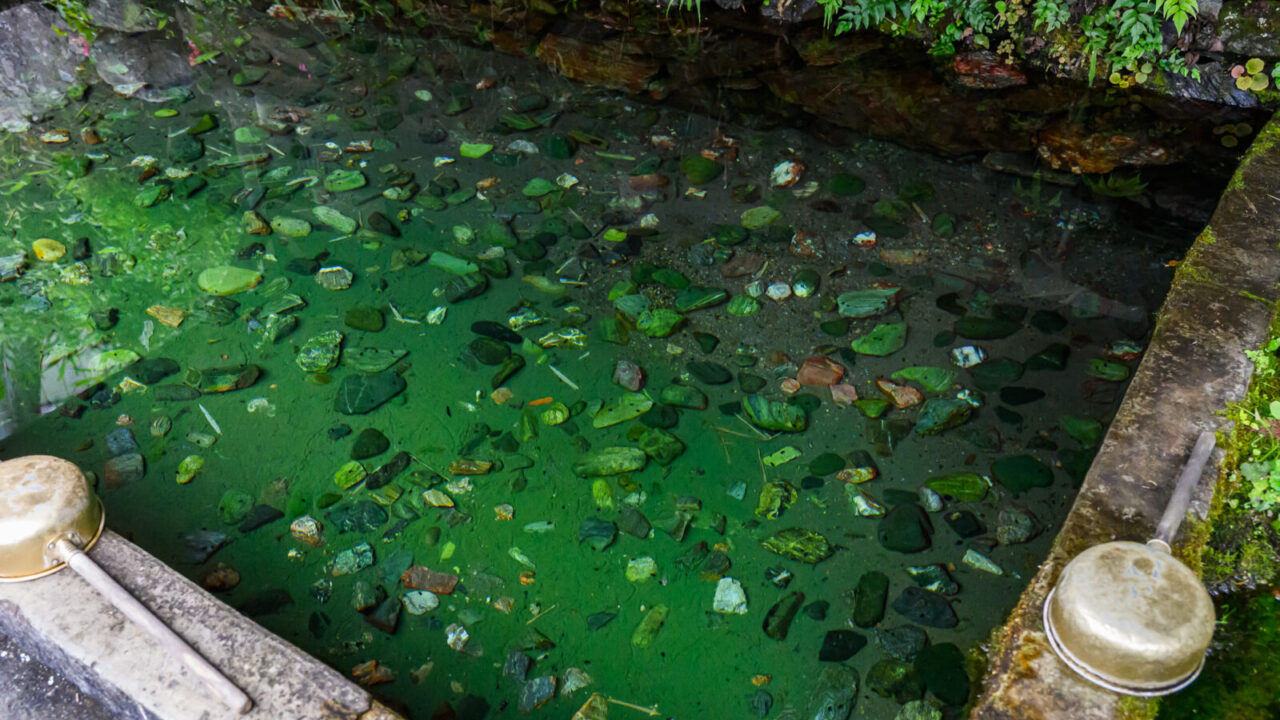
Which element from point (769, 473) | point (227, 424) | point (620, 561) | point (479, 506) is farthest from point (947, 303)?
point (227, 424)

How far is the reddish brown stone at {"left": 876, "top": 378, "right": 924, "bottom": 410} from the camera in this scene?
8.13 feet

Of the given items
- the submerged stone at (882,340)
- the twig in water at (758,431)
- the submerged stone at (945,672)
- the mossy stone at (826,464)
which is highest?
the submerged stone at (882,340)

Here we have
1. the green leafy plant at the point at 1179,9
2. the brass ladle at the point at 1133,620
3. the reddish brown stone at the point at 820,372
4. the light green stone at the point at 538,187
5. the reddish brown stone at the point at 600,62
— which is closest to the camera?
the brass ladle at the point at 1133,620

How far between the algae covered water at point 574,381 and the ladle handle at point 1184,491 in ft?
1.81

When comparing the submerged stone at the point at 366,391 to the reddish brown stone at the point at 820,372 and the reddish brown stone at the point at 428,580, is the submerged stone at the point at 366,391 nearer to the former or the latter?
the reddish brown stone at the point at 428,580

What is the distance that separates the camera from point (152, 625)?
1477 mm

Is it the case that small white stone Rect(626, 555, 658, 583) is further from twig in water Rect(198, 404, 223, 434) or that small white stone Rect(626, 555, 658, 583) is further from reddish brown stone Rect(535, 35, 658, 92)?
reddish brown stone Rect(535, 35, 658, 92)

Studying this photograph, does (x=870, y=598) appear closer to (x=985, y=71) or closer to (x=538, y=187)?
(x=538, y=187)

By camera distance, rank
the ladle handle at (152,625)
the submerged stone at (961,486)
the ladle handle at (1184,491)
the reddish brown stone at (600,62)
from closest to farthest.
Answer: the ladle handle at (152,625), the ladle handle at (1184,491), the submerged stone at (961,486), the reddish brown stone at (600,62)

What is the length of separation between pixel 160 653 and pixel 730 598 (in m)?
1.21

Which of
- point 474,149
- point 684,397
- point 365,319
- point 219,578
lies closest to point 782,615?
point 684,397

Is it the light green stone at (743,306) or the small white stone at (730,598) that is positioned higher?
the light green stone at (743,306)

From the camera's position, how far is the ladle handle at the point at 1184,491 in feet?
4.88

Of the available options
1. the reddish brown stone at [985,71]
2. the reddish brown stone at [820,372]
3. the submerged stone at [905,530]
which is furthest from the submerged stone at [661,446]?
the reddish brown stone at [985,71]
